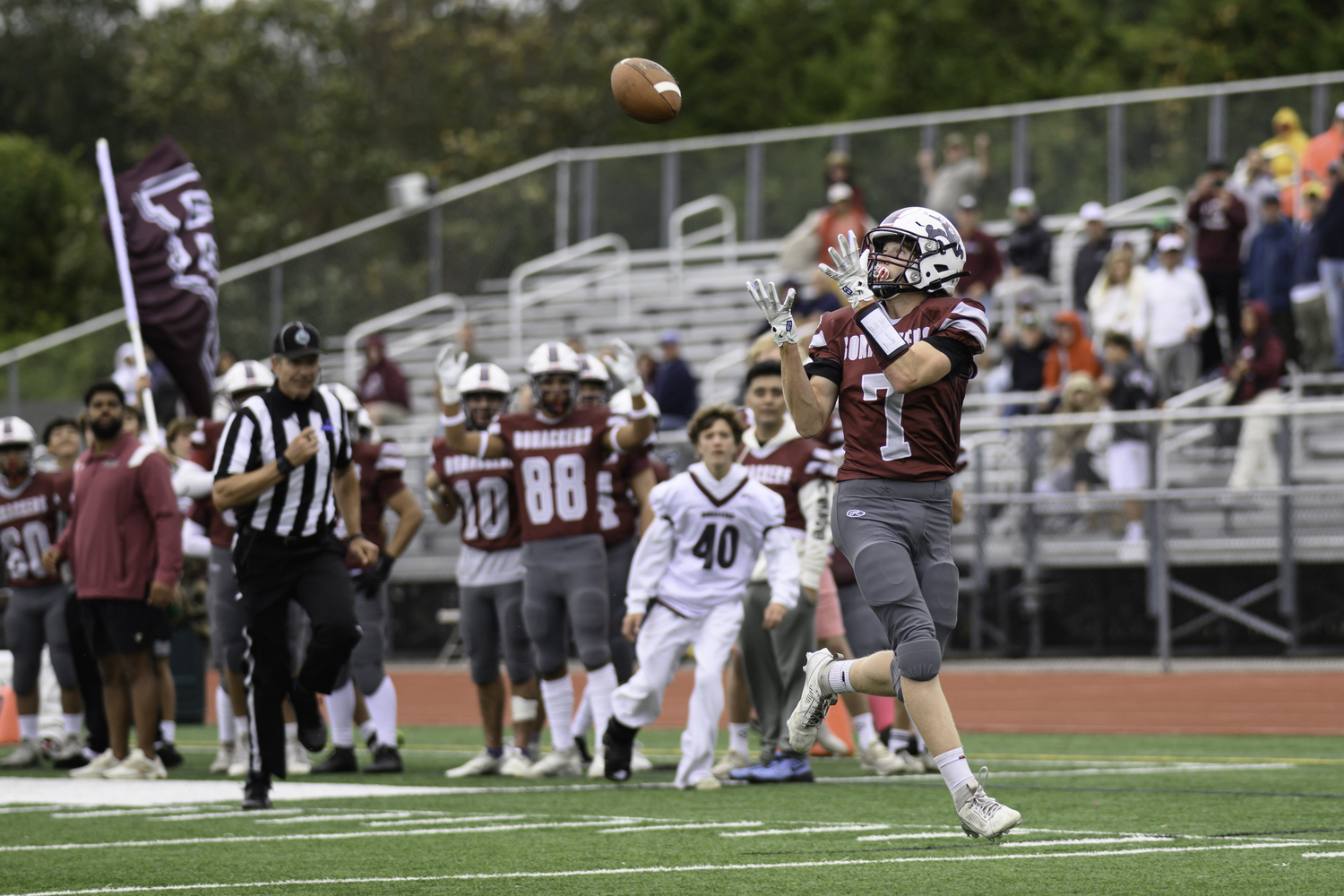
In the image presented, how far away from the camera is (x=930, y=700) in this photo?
643cm

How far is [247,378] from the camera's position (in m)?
10.9

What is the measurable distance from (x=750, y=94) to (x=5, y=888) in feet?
111

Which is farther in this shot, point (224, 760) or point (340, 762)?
point (224, 760)

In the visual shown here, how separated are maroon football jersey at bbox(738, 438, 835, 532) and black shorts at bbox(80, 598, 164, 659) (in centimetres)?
344

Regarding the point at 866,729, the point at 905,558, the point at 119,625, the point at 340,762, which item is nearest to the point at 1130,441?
the point at 866,729

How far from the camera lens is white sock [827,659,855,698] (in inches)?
269

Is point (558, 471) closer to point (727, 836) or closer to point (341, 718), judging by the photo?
point (341, 718)

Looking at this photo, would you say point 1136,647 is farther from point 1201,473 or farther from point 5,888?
point 5,888

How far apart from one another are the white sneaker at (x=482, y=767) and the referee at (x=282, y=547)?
1.73 metres

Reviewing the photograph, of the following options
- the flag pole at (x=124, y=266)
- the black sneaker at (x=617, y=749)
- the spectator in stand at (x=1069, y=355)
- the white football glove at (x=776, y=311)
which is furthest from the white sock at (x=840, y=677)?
the spectator in stand at (x=1069, y=355)

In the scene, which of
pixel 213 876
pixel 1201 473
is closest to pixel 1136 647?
pixel 1201 473

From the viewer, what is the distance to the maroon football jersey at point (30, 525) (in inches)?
464

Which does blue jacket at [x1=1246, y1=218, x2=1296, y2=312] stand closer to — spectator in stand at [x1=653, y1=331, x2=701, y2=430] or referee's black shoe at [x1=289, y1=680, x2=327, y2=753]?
spectator in stand at [x1=653, y1=331, x2=701, y2=430]

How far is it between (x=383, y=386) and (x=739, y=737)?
1131 centimetres
